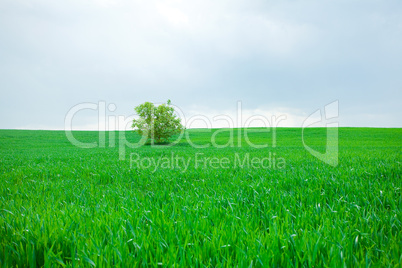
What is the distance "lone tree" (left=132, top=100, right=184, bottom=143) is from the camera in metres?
32.6

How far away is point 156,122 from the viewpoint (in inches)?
1270

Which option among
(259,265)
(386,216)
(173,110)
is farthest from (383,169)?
(173,110)

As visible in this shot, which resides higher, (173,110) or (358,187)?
(173,110)

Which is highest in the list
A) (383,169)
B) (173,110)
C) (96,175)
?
(173,110)

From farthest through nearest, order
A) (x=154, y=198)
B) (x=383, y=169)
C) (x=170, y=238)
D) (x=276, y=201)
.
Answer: (x=383, y=169) < (x=154, y=198) < (x=276, y=201) < (x=170, y=238)

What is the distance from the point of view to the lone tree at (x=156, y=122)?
32594 millimetres

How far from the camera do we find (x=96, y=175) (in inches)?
233

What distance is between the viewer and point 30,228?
2.04 meters

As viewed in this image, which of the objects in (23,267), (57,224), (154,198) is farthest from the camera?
(154,198)

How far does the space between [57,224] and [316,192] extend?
374 cm

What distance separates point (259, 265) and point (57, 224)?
2098 millimetres

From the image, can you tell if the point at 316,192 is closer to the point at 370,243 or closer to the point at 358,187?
the point at 358,187

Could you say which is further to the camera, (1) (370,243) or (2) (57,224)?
(2) (57,224)

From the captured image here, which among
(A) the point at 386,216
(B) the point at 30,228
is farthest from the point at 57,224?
(A) the point at 386,216
